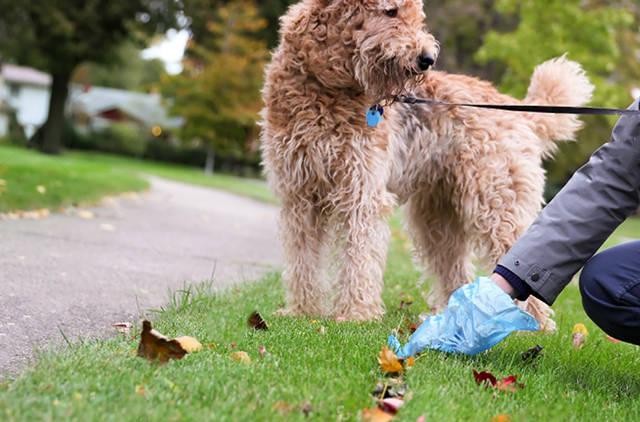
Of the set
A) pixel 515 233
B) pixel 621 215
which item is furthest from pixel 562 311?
pixel 621 215

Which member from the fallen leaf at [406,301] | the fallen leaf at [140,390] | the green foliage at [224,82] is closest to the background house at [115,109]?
the green foliage at [224,82]

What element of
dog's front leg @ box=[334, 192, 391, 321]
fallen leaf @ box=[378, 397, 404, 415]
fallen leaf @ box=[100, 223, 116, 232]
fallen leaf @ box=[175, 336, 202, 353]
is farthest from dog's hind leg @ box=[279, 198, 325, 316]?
fallen leaf @ box=[100, 223, 116, 232]

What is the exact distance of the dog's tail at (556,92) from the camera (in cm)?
569

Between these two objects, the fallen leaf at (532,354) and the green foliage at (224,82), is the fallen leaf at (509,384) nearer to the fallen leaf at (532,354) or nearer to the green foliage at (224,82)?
the fallen leaf at (532,354)

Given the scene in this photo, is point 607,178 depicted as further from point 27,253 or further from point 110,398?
point 27,253

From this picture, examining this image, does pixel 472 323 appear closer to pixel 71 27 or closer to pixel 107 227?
pixel 107 227

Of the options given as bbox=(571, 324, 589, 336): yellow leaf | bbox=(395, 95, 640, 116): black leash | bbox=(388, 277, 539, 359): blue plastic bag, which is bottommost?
bbox=(571, 324, 589, 336): yellow leaf

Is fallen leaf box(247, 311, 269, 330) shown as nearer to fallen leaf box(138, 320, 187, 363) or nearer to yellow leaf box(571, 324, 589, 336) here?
fallen leaf box(138, 320, 187, 363)

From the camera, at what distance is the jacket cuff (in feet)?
11.6

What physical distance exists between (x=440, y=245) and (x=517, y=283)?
8.64 ft

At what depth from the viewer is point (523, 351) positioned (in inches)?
164

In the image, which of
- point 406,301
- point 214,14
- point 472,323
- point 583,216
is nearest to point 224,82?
point 214,14

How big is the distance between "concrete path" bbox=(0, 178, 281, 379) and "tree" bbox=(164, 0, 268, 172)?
78.6 ft

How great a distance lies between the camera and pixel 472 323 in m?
3.61
